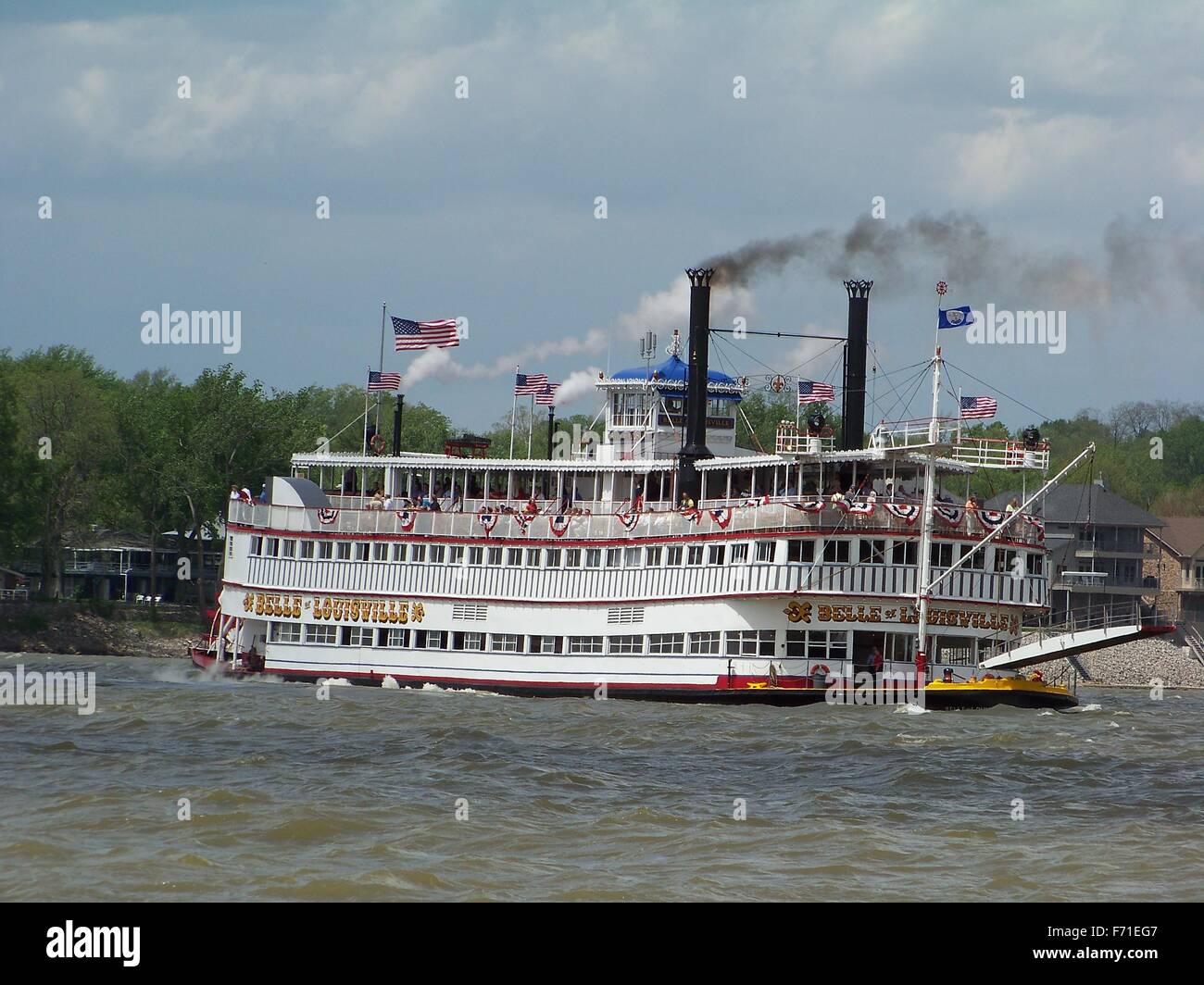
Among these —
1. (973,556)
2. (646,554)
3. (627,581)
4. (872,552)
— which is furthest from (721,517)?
(973,556)

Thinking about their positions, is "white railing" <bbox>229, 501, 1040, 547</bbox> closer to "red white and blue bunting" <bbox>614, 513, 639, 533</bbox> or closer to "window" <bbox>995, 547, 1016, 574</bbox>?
"red white and blue bunting" <bbox>614, 513, 639, 533</bbox>

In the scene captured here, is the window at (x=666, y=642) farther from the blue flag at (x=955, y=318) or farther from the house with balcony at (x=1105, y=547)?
the house with balcony at (x=1105, y=547)

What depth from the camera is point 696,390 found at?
5600 cm

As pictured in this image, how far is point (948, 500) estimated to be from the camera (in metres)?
52.2

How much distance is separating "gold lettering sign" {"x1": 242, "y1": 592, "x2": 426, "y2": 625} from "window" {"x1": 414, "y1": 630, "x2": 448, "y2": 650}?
0.49 m

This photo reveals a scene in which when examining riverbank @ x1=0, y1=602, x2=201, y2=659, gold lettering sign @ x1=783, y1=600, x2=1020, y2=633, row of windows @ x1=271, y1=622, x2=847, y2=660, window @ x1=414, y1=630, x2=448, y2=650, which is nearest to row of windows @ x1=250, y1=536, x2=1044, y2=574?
gold lettering sign @ x1=783, y1=600, x2=1020, y2=633

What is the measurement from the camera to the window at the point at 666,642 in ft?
168

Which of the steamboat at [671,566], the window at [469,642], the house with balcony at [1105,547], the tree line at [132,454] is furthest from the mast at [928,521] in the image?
the house with balcony at [1105,547]

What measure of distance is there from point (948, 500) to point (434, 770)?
25468 millimetres

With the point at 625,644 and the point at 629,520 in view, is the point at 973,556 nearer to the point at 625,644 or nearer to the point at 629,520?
the point at 629,520

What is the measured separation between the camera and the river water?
69.3 feet

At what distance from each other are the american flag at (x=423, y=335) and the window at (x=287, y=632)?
10.5 metres
